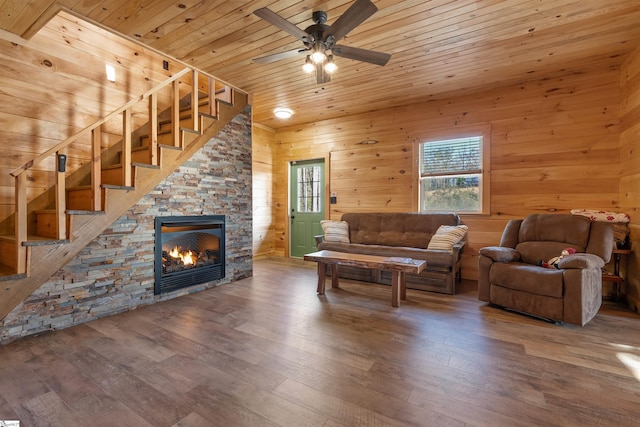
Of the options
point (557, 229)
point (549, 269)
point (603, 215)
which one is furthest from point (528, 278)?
point (603, 215)

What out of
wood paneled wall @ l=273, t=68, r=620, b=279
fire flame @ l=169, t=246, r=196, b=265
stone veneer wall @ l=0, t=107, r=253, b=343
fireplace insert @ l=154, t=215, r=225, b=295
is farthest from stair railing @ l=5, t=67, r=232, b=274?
wood paneled wall @ l=273, t=68, r=620, b=279

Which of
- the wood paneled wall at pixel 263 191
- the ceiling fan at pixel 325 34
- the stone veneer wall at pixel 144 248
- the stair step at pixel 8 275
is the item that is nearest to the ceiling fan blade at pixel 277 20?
the ceiling fan at pixel 325 34

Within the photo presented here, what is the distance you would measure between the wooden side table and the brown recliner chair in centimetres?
33

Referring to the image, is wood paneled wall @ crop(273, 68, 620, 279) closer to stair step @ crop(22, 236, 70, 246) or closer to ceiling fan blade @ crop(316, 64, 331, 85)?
ceiling fan blade @ crop(316, 64, 331, 85)

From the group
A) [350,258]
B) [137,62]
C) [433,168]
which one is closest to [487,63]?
[433,168]

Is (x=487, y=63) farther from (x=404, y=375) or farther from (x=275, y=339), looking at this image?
(x=275, y=339)

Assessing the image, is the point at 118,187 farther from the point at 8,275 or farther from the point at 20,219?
the point at 8,275

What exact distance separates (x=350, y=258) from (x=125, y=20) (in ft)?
10.4

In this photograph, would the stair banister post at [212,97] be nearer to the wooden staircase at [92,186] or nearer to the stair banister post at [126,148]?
the wooden staircase at [92,186]

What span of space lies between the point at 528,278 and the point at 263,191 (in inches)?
183

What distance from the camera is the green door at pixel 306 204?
5.82 m

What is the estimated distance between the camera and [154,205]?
128 inches

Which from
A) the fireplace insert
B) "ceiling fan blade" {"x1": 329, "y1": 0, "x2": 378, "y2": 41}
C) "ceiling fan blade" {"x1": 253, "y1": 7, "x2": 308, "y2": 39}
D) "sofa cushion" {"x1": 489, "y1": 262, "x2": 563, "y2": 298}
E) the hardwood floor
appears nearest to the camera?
the hardwood floor

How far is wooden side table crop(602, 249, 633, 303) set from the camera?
3043 millimetres
